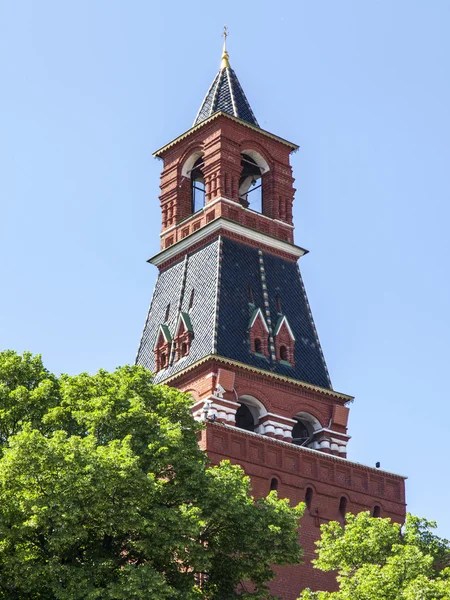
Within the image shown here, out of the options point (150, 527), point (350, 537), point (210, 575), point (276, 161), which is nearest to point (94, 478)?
point (150, 527)

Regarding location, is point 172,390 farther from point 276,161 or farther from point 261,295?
point 276,161

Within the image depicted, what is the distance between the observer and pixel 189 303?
56125 millimetres

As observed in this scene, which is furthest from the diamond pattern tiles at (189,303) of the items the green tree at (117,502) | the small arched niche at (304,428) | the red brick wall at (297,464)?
the green tree at (117,502)

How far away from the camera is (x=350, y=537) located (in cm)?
4206

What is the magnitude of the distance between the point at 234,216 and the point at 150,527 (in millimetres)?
24193

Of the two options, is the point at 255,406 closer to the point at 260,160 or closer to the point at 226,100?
the point at 260,160

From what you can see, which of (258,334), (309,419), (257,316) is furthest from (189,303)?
(309,419)

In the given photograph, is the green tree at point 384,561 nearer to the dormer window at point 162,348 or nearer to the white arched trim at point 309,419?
the white arched trim at point 309,419

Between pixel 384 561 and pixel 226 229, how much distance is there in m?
19.6

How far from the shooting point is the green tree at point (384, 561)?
38250mm

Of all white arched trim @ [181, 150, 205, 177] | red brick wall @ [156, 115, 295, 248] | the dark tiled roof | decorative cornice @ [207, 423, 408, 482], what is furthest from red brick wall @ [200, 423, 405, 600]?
the dark tiled roof

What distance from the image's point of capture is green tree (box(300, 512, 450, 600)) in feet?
125

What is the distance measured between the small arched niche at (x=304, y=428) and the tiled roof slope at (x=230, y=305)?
1477 mm

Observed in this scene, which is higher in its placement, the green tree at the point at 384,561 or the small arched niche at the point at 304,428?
the small arched niche at the point at 304,428
